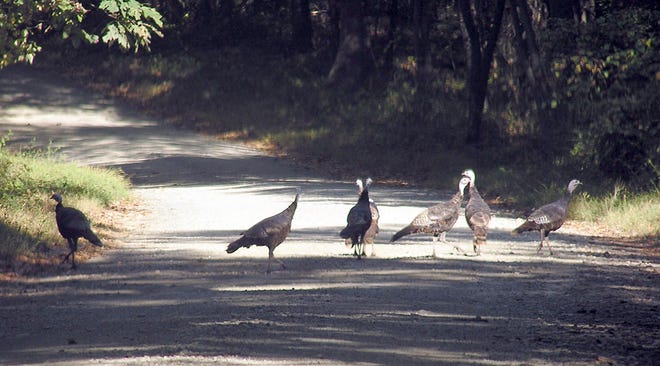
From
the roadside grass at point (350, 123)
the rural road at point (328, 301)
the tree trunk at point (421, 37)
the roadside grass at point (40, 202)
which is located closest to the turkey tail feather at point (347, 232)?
the rural road at point (328, 301)

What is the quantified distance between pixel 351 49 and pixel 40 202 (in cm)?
2577

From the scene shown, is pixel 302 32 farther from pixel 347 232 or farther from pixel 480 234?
pixel 347 232

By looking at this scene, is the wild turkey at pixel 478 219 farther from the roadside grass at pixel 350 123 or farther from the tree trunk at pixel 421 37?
the tree trunk at pixel 421 37

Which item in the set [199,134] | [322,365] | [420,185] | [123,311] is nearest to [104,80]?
Answer: [199,134]

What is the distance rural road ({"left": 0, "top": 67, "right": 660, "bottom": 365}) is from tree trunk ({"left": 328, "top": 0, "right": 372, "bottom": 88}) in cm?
2183

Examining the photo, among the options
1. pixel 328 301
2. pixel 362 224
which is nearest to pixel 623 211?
pixel 362 224

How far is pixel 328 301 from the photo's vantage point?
1091 centimetres

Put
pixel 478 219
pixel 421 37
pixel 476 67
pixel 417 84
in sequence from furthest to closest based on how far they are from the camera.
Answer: pixel 421 37 → pixel 417 84 → pixel 476 67 → pixel 478 219

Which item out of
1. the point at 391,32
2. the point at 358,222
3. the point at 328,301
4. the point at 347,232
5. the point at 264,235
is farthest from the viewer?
the point at 391,32

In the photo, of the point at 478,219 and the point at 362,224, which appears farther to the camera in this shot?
the point at 478,219

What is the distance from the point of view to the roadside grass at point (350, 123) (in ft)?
75.8

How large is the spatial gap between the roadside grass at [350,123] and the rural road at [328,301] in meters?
3.46

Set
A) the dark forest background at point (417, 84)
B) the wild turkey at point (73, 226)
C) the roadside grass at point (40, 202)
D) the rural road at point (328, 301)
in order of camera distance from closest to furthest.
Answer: the rural road at point (328, 301) < the wild turkey at point (73, 226) < the roadside grass at point (40, 202) < the dark forest background at point (417, 84)

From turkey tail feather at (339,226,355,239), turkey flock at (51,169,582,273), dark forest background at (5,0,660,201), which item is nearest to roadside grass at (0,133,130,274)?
turkey flock at (51,169,582,273)
